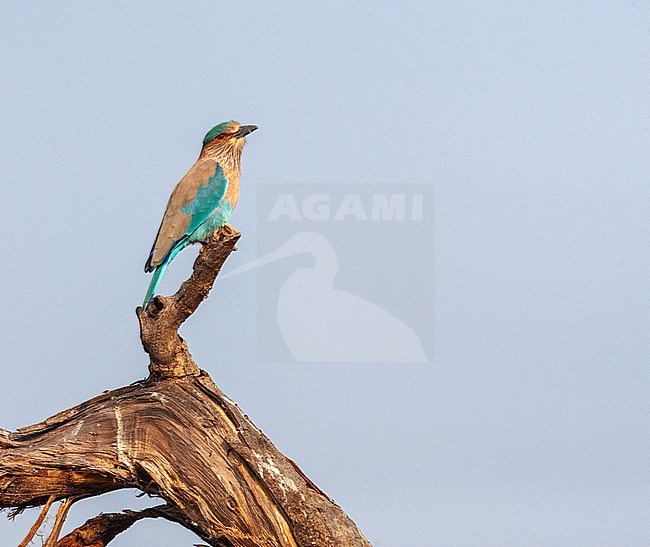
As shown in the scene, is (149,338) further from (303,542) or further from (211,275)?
(303,542)

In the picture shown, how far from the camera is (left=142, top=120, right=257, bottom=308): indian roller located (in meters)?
4.55

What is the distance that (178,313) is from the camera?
4.22 meters

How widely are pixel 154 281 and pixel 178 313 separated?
0.28m

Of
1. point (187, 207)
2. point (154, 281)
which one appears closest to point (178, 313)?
point (154, 281)

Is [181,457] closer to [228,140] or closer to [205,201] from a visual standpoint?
[205,201]

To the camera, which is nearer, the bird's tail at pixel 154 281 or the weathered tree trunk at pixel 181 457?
the weathered tree trunk at pixel 181 457

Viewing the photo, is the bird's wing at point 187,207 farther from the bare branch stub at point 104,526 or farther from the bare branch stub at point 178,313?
the bare branch stub at point 104,526

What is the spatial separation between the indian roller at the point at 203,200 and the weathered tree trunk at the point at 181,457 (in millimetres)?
252

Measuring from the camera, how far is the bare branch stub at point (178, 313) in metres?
4.13

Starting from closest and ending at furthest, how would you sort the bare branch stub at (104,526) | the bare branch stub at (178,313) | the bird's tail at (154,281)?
the bare branch stub at (178,313) < the bird's tail at (154,281) < the bare branch stub at (104,526)

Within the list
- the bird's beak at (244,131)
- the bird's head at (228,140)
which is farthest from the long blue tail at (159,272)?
the bird's beak at (244,131)

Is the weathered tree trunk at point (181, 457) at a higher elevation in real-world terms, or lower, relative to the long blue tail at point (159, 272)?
lower

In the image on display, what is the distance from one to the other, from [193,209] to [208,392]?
0.84m

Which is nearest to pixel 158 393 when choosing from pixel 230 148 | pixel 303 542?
pixel 303 542
